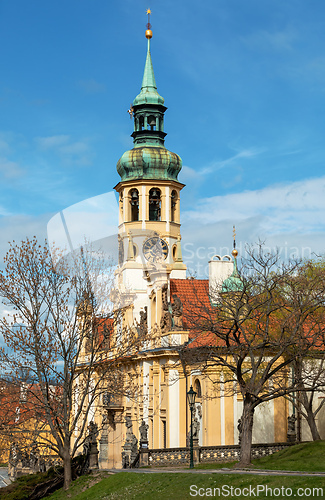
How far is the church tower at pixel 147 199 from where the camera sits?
58.2 meters

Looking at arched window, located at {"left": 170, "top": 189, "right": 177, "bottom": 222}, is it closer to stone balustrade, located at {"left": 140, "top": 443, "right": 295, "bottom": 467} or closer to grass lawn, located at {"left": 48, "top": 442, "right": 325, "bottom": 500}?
stone balustrade, located at {"left": 140, "top": 443, "right": 295, "bottom": 467}

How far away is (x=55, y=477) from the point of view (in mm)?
31078

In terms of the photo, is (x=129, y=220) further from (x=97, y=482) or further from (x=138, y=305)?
(x=97, y=482)

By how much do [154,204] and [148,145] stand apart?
4978mm

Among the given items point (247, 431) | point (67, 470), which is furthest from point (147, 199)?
point (247, 431)

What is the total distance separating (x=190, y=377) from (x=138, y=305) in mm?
15036

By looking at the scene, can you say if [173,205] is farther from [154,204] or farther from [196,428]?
[196,428]

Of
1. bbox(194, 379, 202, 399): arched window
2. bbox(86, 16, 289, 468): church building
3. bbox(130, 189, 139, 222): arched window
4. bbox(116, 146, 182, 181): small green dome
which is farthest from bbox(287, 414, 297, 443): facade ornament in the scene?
bbox(116, 146, 182, 181): small green dome

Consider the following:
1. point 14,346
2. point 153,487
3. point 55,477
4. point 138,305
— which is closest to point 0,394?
point 14,346

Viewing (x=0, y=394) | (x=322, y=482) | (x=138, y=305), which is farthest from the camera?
(x=138, y=305)

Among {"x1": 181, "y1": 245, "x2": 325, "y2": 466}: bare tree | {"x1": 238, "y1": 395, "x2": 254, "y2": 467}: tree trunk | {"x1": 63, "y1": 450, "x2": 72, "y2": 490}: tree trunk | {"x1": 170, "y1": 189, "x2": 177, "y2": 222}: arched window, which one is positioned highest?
{"x1": 170, "y1": 189, "x2": 177, "y2": 222}: arched window

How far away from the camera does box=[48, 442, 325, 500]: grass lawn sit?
19938 mm

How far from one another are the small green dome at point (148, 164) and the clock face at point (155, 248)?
5343mm

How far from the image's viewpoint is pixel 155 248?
5816 centimetres
